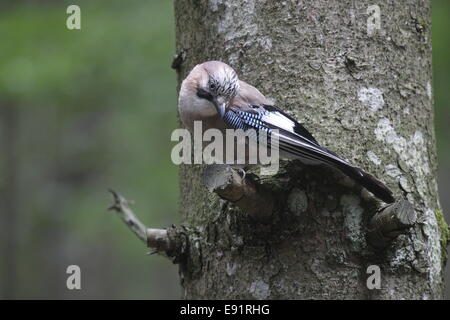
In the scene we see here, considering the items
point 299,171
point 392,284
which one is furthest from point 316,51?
point 392,284

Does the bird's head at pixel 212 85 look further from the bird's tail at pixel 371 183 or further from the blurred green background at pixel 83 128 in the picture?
the blurred green background at pixel 83 128

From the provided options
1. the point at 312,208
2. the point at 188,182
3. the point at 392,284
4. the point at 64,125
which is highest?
the point at 64,125

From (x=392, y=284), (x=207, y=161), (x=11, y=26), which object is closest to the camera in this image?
(x=392, y=284)

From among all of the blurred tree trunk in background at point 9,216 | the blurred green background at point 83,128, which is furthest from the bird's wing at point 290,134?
the blurred tree trunk in background at point 9,216

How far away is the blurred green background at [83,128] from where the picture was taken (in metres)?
7.85

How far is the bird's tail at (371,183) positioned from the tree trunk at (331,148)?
81mm

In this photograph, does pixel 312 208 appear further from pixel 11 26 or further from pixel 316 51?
pixel 11 26

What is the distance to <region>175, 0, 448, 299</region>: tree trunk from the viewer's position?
3.37 metres

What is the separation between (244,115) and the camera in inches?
154

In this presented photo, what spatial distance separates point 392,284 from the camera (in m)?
3.34

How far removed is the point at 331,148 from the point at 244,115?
2.08 ft

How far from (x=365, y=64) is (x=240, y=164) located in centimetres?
94

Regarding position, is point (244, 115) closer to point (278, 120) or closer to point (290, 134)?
point (278, 120)

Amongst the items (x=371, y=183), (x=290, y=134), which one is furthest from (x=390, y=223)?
(x=290, y=134)
